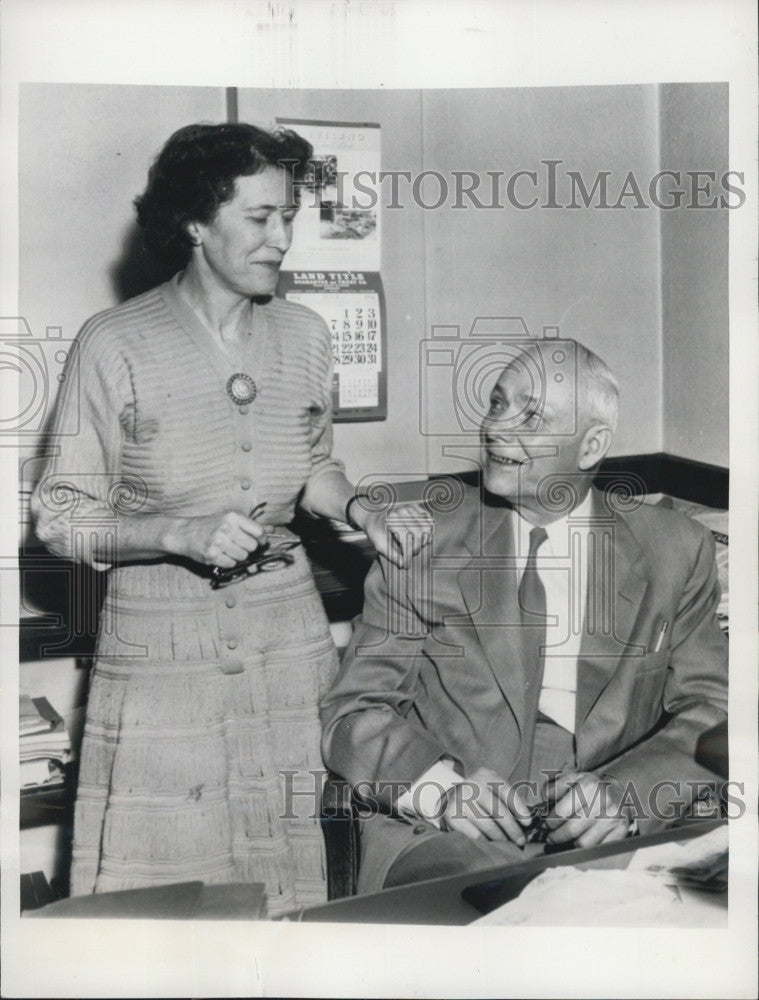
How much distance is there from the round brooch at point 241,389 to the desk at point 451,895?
924 millimetres

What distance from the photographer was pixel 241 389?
6.45 ft

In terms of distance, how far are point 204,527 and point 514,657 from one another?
0.64 m

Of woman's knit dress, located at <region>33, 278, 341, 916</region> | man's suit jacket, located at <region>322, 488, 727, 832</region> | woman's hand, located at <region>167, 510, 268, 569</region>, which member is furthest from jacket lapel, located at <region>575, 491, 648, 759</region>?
woman's hand, located at <region>167, 510, 268, 569</region>

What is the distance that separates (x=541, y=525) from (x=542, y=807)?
537mm

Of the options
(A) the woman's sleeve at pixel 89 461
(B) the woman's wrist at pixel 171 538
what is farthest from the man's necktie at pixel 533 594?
(A) the woman's sleeve at pixel 89 461

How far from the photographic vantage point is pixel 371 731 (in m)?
1.94

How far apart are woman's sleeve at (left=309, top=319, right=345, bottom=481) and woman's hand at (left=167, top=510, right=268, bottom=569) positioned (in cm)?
20

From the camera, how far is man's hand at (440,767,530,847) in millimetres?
1892

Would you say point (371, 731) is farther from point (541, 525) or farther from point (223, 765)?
point (541, 525)

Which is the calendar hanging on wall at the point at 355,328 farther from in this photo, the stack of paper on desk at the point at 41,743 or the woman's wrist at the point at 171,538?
the stack of paper on desk at the point at 41,743

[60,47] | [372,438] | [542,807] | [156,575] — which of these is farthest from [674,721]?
[60,47]

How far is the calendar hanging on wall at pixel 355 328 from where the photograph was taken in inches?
82.3

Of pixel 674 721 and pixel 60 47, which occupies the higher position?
pixel 60 47
